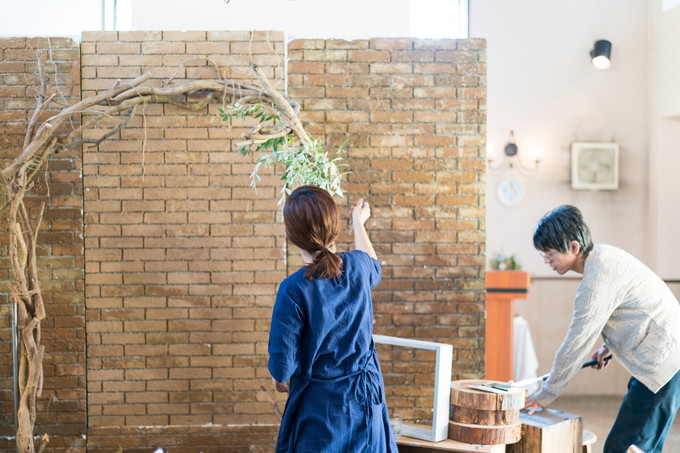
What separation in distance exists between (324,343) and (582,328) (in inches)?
46.9

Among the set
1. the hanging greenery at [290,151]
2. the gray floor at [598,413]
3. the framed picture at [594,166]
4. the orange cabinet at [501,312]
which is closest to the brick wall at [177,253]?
the hanging greenery at [290,151]

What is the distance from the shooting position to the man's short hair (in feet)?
10.1

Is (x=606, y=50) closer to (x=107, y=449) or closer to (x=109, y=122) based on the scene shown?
(x=109, y=122)

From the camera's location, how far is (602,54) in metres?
7.37

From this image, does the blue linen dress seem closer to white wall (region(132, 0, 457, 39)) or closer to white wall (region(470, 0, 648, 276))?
white wall (region(132, 0, 457, 39))

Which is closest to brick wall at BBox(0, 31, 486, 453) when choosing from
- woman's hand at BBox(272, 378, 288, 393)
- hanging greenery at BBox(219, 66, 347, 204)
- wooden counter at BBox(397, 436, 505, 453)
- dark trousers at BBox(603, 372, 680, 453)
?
hanging greenery at BBox(219, 66, 347, 204)

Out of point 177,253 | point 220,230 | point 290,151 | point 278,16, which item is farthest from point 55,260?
point 278,16

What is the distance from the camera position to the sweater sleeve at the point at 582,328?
301 cm

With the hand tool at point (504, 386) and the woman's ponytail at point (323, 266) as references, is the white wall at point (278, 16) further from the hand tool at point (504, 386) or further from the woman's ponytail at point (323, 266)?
the woman's ponytail at point (323, 266)

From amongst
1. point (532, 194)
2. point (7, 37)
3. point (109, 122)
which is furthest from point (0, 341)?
point (532, 194)

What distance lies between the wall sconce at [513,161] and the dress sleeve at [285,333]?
5.62m

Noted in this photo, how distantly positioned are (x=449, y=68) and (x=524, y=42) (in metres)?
3.38

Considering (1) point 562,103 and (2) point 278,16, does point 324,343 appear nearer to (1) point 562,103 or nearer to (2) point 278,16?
(2) point 278,16

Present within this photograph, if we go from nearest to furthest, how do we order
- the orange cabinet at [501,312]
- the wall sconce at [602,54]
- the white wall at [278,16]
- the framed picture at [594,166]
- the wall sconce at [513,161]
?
the orange cabinet at [501,312] < the white wall at [278,16] < the wall sconce at [602,54] < the framed picture at [594,166] < the wall sconce at [513,161]
